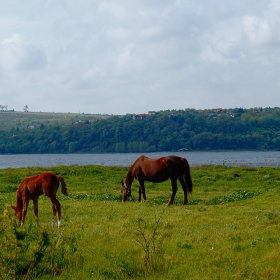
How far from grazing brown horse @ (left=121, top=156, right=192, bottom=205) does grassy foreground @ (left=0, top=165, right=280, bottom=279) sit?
2.54 feet

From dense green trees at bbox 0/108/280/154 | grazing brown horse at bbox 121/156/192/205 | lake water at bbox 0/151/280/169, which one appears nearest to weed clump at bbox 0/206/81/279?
grazing brown horse at bbox 121/156/192/205

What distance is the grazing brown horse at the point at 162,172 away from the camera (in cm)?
1842

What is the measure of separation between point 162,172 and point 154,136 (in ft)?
427

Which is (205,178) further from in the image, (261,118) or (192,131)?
(261,118)

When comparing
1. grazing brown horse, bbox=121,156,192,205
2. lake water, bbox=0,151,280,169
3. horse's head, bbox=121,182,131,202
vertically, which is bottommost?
lake water, bbox=0,151,280,169

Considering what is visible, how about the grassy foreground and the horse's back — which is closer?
the grassy foreground

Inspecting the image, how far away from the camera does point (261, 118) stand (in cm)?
16350

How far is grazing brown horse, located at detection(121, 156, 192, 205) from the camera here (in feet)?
60.4

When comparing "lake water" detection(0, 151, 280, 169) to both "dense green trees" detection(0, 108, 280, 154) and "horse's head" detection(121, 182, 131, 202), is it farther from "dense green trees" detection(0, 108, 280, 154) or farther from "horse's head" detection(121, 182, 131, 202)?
"dense green trees" detection(0, 108, 280, 154)

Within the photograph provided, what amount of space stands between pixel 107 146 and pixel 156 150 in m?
17.9

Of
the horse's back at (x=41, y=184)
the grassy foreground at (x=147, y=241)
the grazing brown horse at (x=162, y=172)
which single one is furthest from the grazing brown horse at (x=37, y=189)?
the grazing brown horse at (x=162, y=172)

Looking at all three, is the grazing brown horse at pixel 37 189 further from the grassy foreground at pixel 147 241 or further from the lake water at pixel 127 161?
the lake water at pixel 127 161

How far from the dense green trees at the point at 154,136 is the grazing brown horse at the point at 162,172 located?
12111 cm

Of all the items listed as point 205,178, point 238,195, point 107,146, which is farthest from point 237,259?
point 107,146
